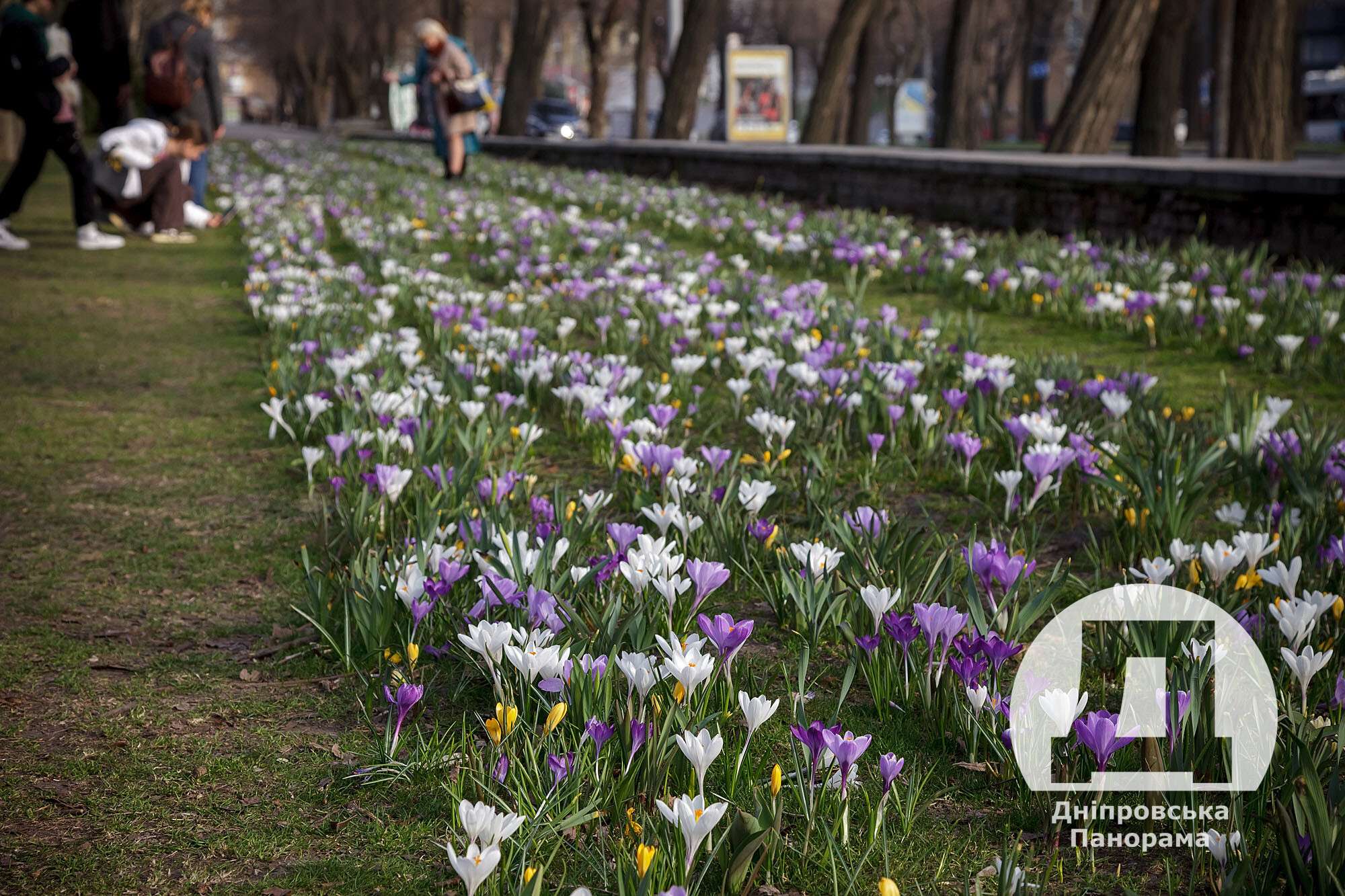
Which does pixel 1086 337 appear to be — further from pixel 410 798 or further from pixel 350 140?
pixel 350 140

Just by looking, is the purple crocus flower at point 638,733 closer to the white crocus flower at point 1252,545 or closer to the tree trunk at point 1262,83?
the white crocus flower at point 1252,545

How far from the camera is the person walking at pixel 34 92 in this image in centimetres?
962

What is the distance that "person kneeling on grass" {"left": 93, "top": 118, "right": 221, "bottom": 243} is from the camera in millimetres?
10750

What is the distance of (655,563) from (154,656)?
110 centimetres

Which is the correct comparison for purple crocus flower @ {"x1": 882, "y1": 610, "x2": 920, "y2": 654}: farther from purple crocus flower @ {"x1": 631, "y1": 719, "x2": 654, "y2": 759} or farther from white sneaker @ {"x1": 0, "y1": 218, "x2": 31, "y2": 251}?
white sneaker @ {"x1": 0, "y1": 218, "x2": 31, "y2": 251}

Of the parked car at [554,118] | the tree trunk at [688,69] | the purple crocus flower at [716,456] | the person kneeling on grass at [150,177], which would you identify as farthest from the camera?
the parked car at [554,118]

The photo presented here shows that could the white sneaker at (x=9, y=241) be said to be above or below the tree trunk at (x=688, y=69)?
below

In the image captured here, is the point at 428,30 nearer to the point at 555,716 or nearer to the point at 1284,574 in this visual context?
the point at 1284,574

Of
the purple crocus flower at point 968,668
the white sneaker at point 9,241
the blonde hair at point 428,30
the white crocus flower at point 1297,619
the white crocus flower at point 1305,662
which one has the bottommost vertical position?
the purple crocus flower at point 968,668

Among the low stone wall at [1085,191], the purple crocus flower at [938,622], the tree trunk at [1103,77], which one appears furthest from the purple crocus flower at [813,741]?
the tree trunk at [1103,77]

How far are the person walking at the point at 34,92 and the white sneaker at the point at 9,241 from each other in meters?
0.34

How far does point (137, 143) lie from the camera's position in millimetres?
10750

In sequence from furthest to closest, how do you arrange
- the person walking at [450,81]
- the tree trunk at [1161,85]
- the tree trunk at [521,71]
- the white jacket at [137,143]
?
the tree trunk at [521,71] < the tree trunk at [1161,85] < the person walking at [450,81] < the white jacket at [137,143]

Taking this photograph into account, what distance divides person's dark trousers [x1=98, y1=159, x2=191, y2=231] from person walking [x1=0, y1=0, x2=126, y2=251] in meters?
1.14
